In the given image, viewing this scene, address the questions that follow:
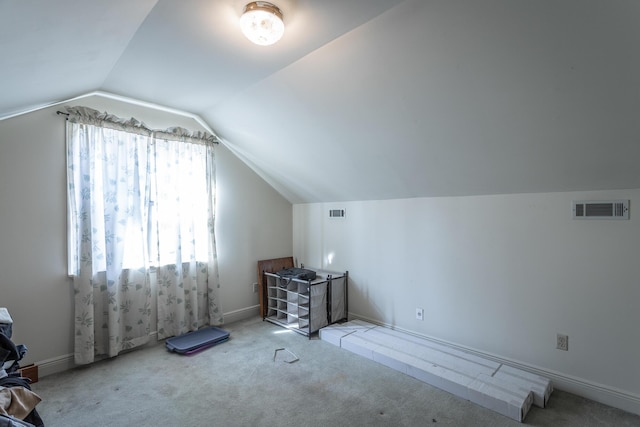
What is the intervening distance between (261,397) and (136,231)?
2.06m

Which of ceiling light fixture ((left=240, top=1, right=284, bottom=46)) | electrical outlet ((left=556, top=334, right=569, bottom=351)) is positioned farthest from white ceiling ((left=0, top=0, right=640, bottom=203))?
electrical outlet ((left=556, top=334, right=569, bottom=351))

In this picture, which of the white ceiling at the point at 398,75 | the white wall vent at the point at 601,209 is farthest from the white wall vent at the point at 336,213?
the white wall vent at the point at 601,209

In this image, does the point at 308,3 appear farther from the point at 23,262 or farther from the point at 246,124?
the point at 23,262

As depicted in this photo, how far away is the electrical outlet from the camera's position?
2.42 meters

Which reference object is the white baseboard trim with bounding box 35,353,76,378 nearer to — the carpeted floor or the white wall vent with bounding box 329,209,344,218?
the carpeted floor

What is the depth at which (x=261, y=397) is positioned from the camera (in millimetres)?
2387

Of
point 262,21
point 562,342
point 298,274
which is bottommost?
point 562,342

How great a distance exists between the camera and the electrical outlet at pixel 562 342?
2.42 meters

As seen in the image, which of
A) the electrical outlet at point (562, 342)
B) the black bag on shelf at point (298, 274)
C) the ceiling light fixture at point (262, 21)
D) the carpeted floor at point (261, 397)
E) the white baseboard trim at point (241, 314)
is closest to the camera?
the ceiling light fixture at point (262, 21)

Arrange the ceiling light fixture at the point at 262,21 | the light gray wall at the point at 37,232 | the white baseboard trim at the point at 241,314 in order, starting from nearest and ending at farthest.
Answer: the ceiling light fixture at the point at 262,21 → the light gray wall at the point at 37,232 → the white baseboard trim at the point at 241,314

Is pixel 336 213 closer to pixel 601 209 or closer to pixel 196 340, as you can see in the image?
pixel 196 340

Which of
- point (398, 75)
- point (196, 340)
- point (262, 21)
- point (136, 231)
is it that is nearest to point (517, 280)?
point (398, 75)

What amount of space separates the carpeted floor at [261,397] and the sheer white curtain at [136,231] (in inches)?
14.9

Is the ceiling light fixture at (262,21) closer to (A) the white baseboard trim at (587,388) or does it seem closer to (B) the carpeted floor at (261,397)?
(B) the carpeted floor at (261,397)
